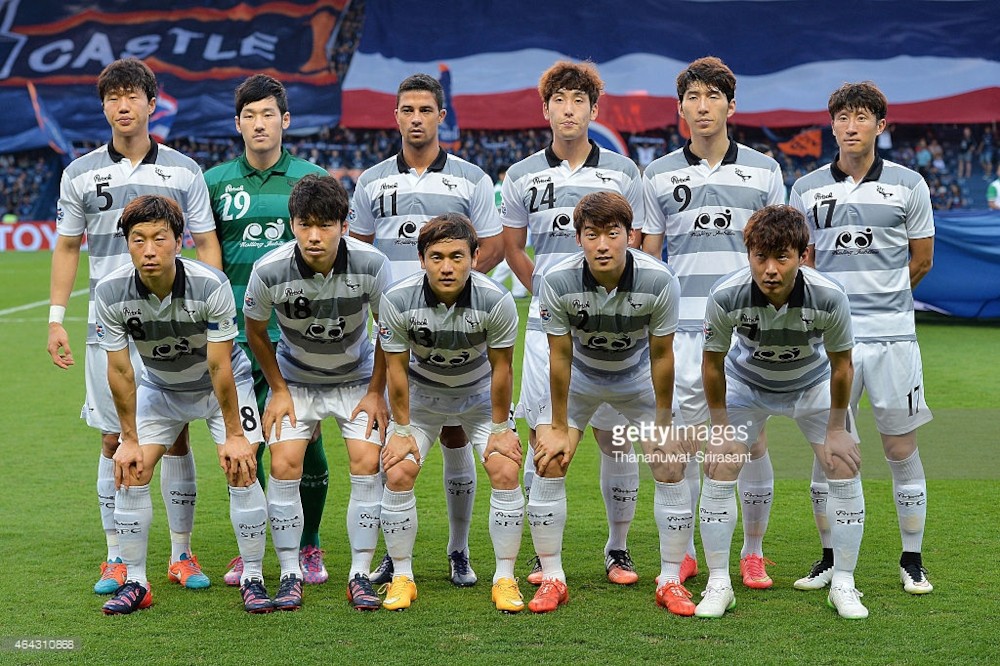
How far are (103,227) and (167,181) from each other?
33cm

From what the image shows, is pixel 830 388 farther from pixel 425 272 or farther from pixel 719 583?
pixel 425 272

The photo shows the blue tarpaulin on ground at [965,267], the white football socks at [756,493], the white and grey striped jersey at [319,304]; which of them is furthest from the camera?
the blue tarpaulin on ground at [965,267]

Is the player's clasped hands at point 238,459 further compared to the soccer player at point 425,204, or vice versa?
the soccer player at point 425,204

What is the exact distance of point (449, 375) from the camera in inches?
182

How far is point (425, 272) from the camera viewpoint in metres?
4.51

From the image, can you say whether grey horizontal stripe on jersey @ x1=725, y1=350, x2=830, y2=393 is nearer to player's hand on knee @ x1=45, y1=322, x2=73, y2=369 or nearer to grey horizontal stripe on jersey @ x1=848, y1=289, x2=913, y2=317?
grey horizontal stripe on jersey @ x1=848, y1=289, x2=913, y2=317

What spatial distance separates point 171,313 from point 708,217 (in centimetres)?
220

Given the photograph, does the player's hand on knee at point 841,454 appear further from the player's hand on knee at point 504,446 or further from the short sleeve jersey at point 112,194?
the short sleeve jersey at point 112,194

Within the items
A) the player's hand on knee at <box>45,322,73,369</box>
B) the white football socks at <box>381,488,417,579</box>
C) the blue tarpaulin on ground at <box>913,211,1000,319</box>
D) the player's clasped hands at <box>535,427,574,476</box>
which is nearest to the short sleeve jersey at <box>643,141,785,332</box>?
the player's clasped hands at <box>535,427,574,476</box>

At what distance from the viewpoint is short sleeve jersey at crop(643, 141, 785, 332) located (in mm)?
4844

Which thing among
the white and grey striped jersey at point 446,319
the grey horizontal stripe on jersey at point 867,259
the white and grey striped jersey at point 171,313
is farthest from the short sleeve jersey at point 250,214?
the grey horizontal stripe on jersey at point 867,259

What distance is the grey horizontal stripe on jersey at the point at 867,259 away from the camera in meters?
4.68

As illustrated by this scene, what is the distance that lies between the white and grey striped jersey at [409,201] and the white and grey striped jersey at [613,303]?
76 centimetres

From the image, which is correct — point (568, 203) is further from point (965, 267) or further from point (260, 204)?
point (965, 267)
